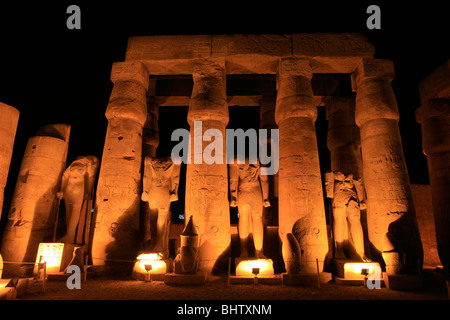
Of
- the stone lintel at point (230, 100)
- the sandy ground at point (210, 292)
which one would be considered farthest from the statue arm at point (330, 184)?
the stone lintel at point (230, 100)

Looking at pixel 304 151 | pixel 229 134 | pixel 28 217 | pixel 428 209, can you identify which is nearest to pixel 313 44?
pixel 304 151

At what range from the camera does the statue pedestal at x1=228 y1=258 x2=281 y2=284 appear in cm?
788

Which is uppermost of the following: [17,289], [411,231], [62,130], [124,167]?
Answer: [62,130]

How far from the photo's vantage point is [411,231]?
8977mm

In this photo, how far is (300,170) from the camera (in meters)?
9.59

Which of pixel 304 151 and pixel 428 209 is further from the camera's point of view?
pixel 428 209

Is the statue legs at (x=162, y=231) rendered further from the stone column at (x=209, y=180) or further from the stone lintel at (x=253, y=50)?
the stone lintel at (x=253, y=50)

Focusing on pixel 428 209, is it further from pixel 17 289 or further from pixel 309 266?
pixel 17 289

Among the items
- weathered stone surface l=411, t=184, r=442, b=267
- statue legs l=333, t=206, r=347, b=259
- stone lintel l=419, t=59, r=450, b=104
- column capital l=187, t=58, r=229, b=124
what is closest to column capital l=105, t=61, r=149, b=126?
column capital l=187, t=58, r=229, b=124

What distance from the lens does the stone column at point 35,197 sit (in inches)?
380

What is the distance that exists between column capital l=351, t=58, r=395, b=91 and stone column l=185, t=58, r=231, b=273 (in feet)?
15.4

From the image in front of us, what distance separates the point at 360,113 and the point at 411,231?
391cm

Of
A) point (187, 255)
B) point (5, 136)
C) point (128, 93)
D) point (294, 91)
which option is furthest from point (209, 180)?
point (5, 136)

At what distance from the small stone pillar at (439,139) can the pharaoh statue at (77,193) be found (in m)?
11.7
